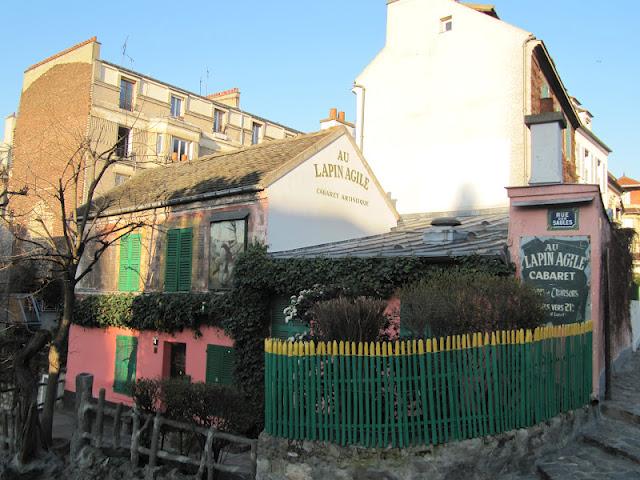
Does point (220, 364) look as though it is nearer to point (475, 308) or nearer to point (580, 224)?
point (475, 308)

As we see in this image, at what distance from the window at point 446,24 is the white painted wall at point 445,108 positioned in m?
0.14

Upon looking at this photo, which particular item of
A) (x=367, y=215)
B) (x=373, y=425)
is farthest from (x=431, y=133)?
(x=373, y=425)

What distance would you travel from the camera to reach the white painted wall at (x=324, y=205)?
43.1 ft

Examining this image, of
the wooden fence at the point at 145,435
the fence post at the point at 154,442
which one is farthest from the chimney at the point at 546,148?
the fence post at the point at 154,442

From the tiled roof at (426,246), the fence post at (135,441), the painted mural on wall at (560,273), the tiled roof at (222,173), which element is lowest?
the fence post at (135,441)

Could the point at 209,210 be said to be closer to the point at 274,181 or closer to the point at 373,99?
the point at 274,181

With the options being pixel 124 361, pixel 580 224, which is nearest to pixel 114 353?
pixel 124 361

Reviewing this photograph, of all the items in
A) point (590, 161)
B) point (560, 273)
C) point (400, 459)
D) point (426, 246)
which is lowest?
point (400, 459)

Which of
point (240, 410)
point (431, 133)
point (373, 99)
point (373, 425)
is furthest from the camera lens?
point (373, 99)

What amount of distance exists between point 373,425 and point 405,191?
1440cm

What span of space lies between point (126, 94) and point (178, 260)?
1820cm

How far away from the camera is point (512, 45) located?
58.2 ft

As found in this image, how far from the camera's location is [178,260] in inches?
574

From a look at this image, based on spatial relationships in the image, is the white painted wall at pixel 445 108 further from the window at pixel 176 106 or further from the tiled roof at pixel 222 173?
the window at pixel 176 106
